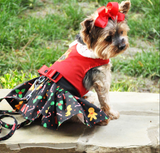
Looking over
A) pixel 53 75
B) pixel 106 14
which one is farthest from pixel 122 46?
pixel 53 75

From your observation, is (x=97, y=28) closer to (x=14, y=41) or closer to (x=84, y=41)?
(x=84, y=41)

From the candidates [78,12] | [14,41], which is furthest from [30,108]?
[78,12]

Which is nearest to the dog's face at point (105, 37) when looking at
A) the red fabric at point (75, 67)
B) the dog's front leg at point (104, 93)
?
the red fabric at point (75, 67)

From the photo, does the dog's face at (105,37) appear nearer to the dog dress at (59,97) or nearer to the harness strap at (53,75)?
the dog dress at (59,97)

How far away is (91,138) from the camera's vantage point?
2062 mm

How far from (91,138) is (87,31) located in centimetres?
93

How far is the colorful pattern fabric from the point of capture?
1.94m

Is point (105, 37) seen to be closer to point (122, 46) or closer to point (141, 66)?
point (122, 46)

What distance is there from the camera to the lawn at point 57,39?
356cm

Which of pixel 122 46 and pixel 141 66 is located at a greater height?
pixel 122 46

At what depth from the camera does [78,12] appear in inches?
180

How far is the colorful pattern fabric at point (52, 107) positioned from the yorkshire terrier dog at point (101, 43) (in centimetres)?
24

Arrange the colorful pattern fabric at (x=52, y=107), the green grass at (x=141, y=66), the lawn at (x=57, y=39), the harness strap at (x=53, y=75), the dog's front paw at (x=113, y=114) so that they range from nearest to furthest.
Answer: the colorful pattern fabric at (x=52, y=107), the harness strap at (x=53, y=75), the dog's front paw at (x=113, y=114), the lawn at (x=57, y=39), the green grass at (x=141, y=66)

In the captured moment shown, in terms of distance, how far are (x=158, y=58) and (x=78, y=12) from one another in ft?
5.82
